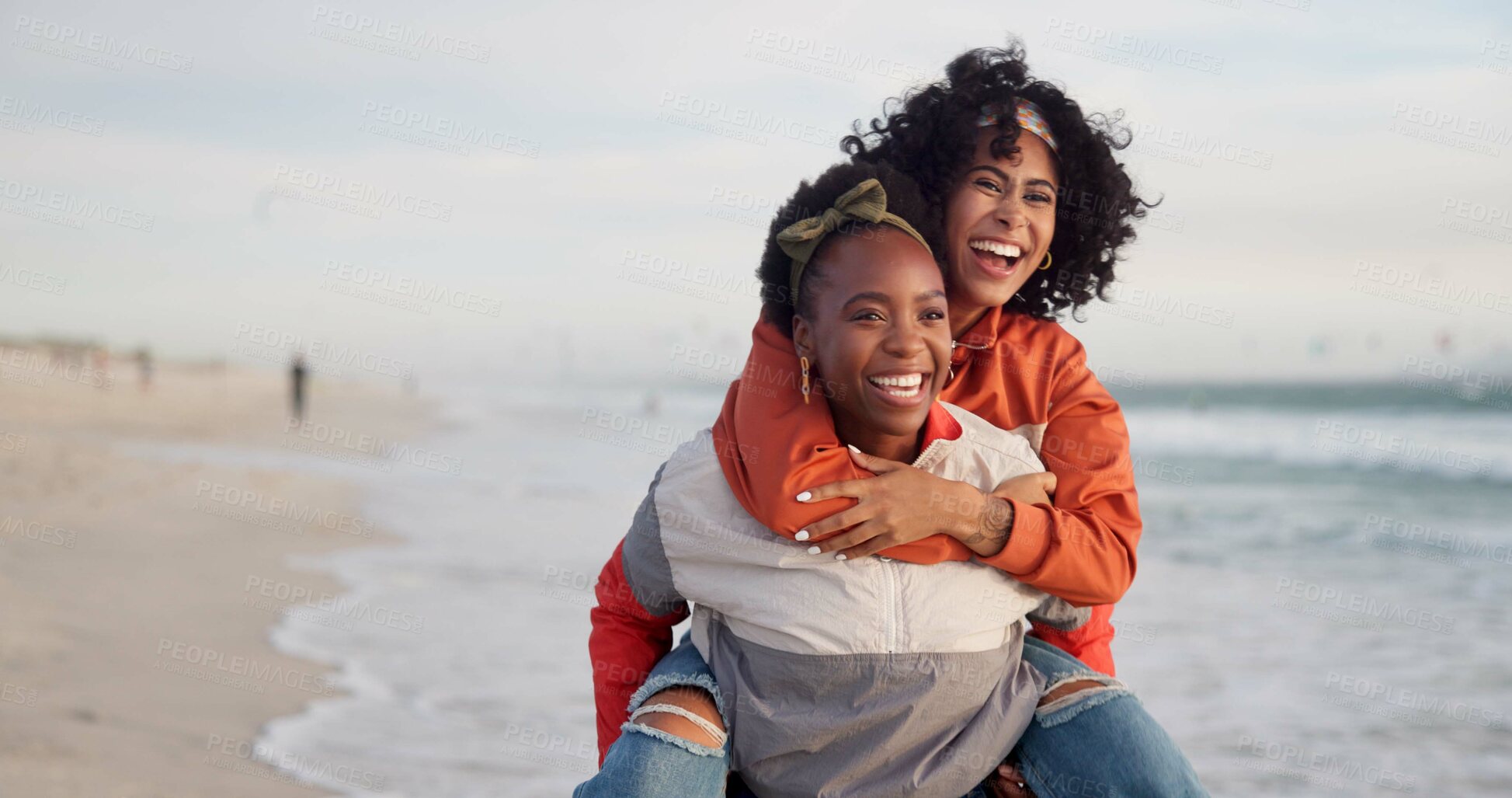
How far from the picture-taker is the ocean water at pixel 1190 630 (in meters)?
4.95

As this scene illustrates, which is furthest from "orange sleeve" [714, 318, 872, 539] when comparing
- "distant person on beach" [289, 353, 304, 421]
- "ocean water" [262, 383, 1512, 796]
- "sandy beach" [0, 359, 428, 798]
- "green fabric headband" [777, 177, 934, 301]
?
"distant person on beach" [289, 353, 304, 421]

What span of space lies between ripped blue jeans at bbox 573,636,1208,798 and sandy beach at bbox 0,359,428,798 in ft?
8.51

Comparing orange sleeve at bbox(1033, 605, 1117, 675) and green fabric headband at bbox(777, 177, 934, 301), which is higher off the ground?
green fabric headband at bbox(777, 177, 934, 301)

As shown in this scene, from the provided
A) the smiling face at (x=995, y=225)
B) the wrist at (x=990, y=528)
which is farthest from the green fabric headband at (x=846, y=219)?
the wrist at (x=990, y=528)

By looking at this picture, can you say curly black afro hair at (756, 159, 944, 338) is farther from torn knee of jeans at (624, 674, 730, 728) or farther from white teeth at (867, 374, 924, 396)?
torn knee of jeans at (624, 674, 730, 728)


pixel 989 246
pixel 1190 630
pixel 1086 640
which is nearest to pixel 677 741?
pixel 1086 640

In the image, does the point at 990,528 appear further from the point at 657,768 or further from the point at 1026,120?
the point at 1026,120

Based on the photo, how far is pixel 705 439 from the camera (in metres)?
2.30

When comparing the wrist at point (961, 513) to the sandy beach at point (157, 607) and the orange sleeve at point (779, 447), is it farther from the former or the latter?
the sandy beach at point (157, 607)

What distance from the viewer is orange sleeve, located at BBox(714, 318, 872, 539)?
6.82ft

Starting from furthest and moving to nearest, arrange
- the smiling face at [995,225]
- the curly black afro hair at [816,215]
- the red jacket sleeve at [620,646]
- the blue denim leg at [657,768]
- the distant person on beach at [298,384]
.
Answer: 1. the distant person on beach at [298,384]
2. the smiling face at [995,225]
3. the red jacket sleeve at [620,646]
4. the curly black afro hair at [816,215]
5. the blue denim leg at [657,768]

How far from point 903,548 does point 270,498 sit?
1073cm

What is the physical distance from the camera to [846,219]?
218 centimetres

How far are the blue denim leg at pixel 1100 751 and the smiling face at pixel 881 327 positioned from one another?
59 cm
